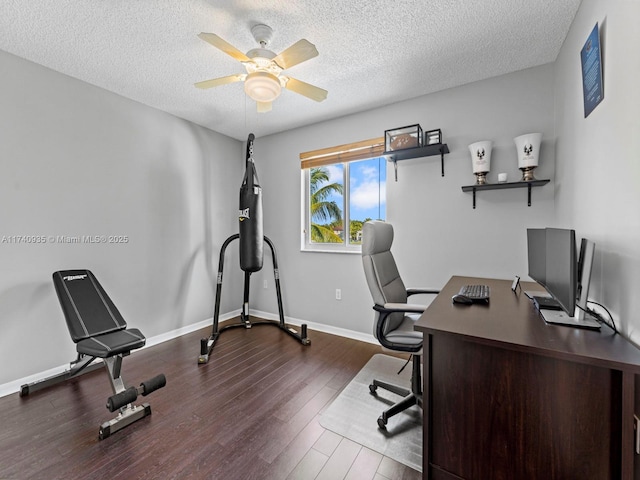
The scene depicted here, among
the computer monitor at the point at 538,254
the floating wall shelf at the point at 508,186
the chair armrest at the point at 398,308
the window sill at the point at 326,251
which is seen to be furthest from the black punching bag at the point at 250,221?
the computer monitor at the point at 538,254

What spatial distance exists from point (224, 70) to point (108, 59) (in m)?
0.83

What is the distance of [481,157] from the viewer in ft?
7.50

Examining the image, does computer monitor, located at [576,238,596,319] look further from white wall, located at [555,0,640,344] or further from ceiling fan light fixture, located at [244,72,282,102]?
ceiling fan light fixture, located at [244,72,282,102]

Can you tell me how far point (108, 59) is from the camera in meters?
2.13

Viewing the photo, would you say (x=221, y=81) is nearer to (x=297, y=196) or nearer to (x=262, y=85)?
(x=262, y=85)

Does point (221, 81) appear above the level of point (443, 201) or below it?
above

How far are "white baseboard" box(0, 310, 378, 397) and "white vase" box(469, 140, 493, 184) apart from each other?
6.06ft

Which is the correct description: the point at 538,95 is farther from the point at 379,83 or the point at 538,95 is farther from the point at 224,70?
the point at 224,70

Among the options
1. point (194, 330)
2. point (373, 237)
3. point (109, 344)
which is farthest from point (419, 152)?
point (194, 330)

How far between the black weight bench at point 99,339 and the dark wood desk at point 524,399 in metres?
1.68

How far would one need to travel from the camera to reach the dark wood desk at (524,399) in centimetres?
93

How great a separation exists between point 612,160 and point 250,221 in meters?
2.65

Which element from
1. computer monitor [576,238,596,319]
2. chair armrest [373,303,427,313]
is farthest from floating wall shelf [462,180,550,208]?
chair armrest [373,303,427,313]

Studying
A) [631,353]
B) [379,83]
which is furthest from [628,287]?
[379,83]
